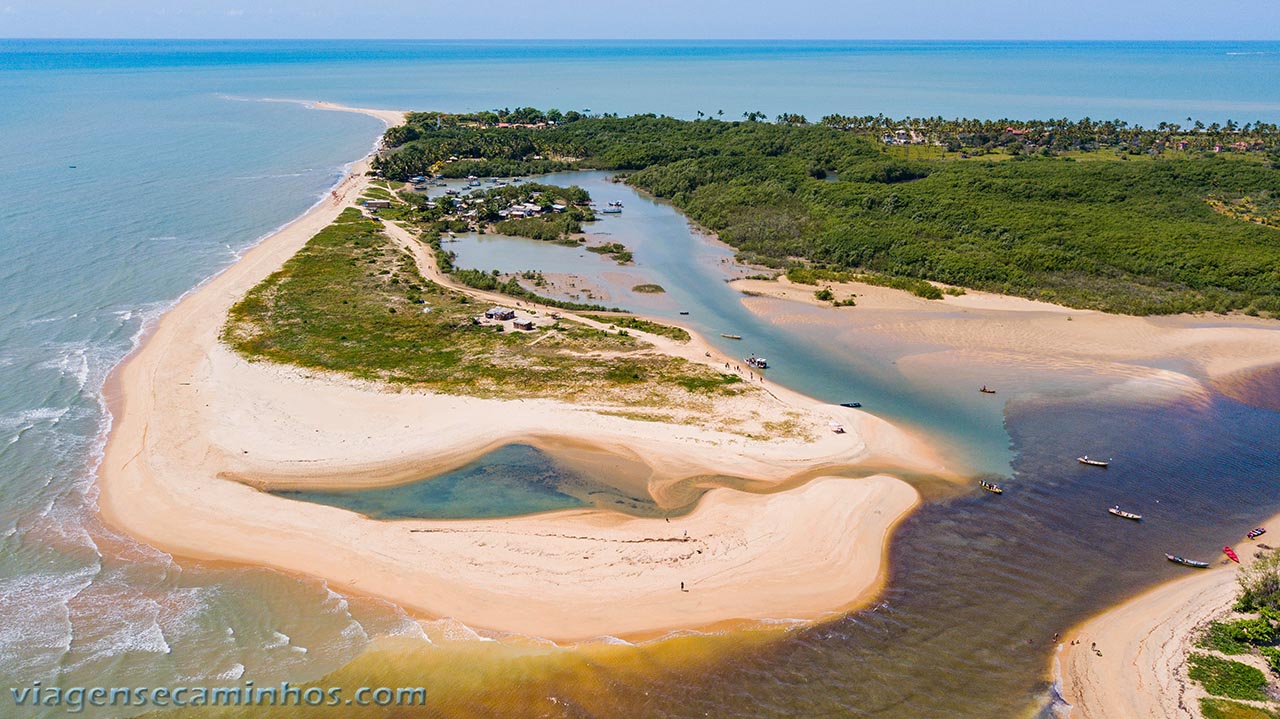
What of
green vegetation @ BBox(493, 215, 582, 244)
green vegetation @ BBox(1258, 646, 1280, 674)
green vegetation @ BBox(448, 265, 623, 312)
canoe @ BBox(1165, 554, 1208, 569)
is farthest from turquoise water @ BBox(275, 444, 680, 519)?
green vegetation @ BBox(493, 215, 582, 244)

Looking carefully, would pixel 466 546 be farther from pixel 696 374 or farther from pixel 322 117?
pixel 322 117

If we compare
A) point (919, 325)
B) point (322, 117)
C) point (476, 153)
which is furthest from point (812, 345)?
point (322, 117)

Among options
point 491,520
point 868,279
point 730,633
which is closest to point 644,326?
point 868,279

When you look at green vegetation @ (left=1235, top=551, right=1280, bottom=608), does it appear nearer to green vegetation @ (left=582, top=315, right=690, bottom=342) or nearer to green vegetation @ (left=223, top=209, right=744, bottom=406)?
green vegetation @ (left=223, top=209, right=744, bottom=406)

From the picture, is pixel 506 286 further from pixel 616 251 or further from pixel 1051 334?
pixel 1051 334

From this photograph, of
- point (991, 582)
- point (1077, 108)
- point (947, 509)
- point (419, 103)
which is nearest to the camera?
point (991, 582)

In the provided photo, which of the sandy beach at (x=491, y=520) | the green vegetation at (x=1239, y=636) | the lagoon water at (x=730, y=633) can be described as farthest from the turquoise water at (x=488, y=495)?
the green vegetation at (x=1239, y=636)

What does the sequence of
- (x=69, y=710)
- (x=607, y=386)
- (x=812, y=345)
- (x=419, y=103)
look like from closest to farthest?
1. (x=69, y=710)
2. (x=607, y=386)
3. (x=812, y=345)
4. (x=419, y=103)
